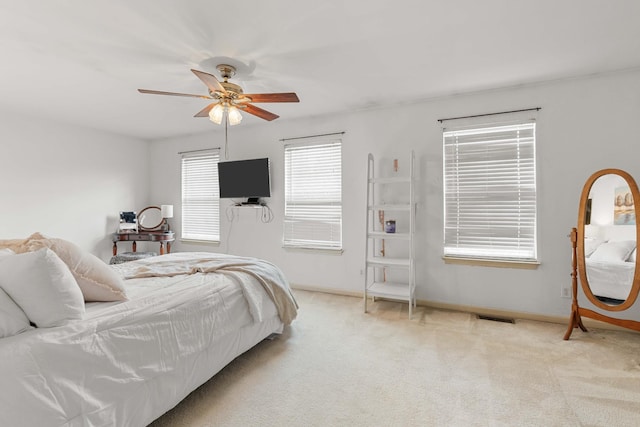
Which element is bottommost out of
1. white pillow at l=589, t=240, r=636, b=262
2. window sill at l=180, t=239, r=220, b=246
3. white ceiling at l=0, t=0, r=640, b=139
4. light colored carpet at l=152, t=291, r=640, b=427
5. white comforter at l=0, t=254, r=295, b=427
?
light colored carpet at l=152, t=291, r=640, b=427

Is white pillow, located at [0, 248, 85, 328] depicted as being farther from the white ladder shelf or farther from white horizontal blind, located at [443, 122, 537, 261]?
white horizontal blind, located at [443, 122, 537, 261]

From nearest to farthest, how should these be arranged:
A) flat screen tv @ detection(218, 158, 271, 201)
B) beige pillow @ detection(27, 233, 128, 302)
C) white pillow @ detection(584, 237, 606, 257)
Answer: beige pillow @ detection(27, 233, 128, 302), white pillow @ detection(584, 237, 606, 257), flat screen tv @ detection(218, 158, 271, 201)

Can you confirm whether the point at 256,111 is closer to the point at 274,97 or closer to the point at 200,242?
the point at 274,97

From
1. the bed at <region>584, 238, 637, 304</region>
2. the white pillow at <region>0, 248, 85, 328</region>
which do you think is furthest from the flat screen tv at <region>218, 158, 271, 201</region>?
the bed at <region>584, 238, 637, 304</region>

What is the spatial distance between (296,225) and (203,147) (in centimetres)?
213

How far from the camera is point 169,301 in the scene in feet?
6.03

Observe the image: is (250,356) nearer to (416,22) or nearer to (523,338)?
(523,338)

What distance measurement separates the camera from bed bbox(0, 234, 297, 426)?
1.21 metres

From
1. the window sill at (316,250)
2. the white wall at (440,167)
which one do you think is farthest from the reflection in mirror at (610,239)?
the window sill at (316,250)

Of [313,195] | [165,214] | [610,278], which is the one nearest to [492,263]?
[610,278]

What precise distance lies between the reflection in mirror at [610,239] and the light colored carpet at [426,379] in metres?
0.48

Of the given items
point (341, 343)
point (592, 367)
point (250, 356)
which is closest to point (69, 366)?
point (250, 356)

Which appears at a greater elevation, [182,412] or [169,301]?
[169,301]

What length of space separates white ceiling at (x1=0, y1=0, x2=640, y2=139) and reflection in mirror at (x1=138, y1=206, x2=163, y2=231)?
2.28 meters
